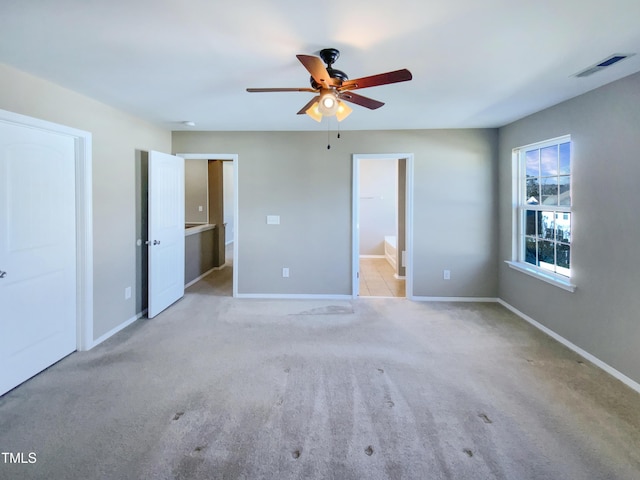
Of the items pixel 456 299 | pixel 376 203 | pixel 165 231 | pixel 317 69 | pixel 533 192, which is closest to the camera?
pixel 317 69

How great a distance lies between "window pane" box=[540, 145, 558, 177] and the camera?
3428mm

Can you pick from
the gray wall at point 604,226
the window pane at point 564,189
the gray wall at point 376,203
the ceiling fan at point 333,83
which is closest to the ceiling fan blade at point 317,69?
the ceiling fan at point 333,83

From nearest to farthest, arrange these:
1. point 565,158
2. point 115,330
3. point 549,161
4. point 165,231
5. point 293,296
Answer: point 565,158, point 115,330, point 549,161, point 165,231, point 293,296

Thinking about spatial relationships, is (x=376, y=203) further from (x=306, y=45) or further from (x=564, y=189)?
(x=306, y=45)

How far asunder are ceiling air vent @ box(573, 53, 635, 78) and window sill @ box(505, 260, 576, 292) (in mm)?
1818

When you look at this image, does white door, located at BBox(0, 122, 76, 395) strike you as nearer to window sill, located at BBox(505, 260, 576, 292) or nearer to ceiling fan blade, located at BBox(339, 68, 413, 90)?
ceiling fan blade, located at BBox(339, 68, 413, 90)

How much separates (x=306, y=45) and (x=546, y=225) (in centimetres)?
319

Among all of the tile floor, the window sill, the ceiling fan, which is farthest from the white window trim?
the ceiling fan

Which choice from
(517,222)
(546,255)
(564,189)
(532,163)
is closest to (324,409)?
(546,255)

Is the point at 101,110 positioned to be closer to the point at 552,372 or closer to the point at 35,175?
the point at 35,175

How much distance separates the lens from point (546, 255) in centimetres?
362

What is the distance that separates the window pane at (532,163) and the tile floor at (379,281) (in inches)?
88.9

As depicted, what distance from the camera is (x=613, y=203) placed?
2.63m

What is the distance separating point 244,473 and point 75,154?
9.54ft
